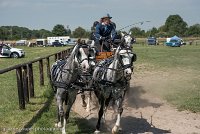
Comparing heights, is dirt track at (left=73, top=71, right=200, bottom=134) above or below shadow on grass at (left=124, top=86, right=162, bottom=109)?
above

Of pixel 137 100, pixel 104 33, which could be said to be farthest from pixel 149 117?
pixel 137 100

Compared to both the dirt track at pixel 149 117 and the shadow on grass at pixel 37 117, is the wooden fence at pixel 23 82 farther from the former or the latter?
the dirt track at pixel 149 117

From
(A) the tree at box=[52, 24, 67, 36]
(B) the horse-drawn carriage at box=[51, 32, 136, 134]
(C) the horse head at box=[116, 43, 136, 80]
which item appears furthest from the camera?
(A) the tree at box=[52, 24, 67, 36]

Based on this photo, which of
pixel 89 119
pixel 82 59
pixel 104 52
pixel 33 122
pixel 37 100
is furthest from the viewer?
pixel 37 100

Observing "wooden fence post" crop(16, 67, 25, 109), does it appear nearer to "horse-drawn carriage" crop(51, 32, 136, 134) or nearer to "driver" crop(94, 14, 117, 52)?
"horse-drawn carriage" crop(51, 32, 136, 134)

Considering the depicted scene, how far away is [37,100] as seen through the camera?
1288cm

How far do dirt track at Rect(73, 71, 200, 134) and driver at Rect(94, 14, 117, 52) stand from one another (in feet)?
6.01

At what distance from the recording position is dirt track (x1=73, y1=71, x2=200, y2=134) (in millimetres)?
9336

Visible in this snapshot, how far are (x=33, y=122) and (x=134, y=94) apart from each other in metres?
5.97

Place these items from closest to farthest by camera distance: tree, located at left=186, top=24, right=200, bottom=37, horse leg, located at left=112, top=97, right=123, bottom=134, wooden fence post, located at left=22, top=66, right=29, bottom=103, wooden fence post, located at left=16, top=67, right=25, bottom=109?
1. horse leg, located at left=112, top=97, right=123, bottom=134
2. wooden fence post, located at left=16, top=67, right=25, bottom=109
3. wooden fence post, located at left=22, top=66, right=29, bottom=103
4. tree, located at left=186, top=24, right=200, bottom=37

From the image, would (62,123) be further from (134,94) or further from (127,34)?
(134,94)

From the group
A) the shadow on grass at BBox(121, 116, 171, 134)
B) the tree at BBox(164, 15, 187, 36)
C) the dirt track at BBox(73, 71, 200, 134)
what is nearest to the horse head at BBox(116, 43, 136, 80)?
the shadow on grass at BBox(121, 116, 171, 134)

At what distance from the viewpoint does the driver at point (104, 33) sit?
37.2 feet

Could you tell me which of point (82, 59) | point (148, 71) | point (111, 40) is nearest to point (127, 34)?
point (111, 40)
